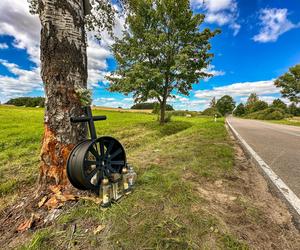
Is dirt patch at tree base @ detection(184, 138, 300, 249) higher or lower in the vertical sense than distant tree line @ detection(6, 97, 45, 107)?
higher

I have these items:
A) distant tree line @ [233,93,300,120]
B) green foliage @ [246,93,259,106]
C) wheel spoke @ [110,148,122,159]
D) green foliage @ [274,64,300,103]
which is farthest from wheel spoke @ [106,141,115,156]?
green foliage @ [246,93,259,106]

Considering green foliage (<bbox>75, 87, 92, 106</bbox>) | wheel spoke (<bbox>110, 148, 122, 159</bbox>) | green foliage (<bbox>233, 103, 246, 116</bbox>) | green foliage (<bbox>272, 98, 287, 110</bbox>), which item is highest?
green foliage (<bbox>272, 98, 287, 110</bbox>)

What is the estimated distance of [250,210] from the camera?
1.93 m

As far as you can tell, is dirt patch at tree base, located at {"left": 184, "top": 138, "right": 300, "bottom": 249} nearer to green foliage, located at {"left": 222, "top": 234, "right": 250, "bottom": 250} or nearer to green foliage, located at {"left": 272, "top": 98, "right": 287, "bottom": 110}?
green foliage, located at {"left": 222, "top": 234, "right": 250, "bottom": 250}

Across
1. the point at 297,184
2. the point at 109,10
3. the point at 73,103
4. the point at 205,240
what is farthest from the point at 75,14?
the point at 297,184

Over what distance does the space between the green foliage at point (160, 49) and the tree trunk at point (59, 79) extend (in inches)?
349

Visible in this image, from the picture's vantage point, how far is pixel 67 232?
1.66 m

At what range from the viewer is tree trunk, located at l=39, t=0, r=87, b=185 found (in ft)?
7.50

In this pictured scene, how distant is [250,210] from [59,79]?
10.1ft

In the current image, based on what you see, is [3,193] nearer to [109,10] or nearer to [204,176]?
[204,176]

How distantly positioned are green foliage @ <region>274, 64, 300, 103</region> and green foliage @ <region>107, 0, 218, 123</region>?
27.1 metres

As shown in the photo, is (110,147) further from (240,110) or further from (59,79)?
(240,110)

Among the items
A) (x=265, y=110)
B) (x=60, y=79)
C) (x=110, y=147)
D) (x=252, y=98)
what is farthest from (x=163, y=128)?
(x=252, y=98)

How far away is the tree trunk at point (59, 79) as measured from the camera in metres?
2.29
